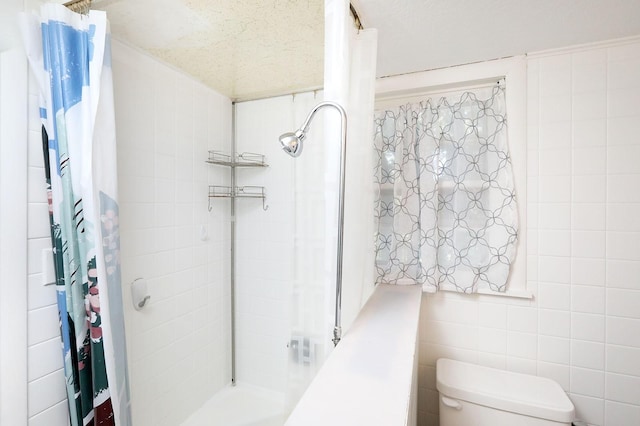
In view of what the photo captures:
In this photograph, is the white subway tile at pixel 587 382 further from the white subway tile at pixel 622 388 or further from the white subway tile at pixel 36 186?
the white subway tile at pixel 36 186

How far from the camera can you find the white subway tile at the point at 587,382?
1180 millimetres

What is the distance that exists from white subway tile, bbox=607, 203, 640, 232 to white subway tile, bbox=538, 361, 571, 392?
645 mm

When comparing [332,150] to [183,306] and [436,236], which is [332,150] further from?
[183,306]

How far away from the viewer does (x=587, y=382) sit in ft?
3.93

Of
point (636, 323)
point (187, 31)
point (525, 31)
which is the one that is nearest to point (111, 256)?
point (187, 31)

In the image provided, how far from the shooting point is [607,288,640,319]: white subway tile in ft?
3.73

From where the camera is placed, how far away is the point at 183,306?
1.62 m

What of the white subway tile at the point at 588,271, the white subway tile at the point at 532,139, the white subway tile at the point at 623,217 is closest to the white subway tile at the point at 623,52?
the white subway tile at the point at 532,139

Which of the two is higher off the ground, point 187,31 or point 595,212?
point 187,31

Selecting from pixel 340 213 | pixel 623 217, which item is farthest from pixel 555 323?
pixel 340 213

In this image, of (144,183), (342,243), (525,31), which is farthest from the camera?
(144,183)

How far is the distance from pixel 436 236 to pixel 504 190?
1.22 ft

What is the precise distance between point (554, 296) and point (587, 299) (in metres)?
0.11

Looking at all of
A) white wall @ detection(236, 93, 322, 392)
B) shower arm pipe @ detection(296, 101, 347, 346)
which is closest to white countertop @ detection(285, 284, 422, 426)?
shower arm pipe @ detection(296, 101, 347, 346)
